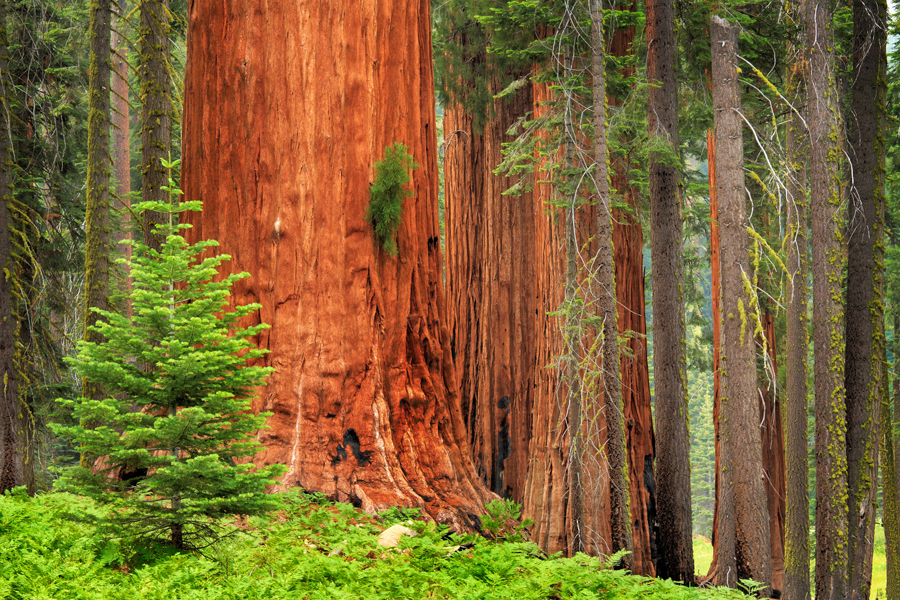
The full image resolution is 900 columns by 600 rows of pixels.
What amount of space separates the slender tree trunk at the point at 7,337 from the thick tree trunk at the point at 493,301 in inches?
265

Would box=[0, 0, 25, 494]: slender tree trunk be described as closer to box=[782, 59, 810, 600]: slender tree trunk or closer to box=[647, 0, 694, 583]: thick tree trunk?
box=[647, 0, 694, 583]: thick tree trunk

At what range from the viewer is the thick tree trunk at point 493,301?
12.3 m

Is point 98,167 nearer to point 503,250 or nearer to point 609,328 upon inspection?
point 503,250

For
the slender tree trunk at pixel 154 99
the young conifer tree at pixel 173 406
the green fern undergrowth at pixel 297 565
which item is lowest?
the green fern undergrowth at pixel 297 565

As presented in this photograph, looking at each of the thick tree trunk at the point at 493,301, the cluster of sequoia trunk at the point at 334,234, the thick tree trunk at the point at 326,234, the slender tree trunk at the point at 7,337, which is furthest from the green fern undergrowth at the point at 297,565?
the thick tree trunk at the point at 493,301

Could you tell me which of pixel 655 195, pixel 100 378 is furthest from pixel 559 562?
pixel 655 195

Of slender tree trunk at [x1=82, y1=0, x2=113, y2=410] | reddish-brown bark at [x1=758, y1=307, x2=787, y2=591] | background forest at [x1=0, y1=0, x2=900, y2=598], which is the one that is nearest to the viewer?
background forest at [x1=0, y1=0, x2=900, y2=598]

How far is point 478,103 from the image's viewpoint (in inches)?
517

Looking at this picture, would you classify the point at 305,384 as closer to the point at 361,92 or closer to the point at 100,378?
the point at 100,378

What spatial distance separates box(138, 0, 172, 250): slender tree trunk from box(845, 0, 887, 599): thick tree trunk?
9.84 m

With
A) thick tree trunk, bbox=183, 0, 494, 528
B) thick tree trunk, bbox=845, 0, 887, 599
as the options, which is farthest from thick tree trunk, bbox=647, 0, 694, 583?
thick tree trunk, bbox=183, 0, 494, 528

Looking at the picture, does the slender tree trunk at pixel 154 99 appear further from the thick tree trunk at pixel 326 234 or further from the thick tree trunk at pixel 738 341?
the thick tree trunk at pixel 738 341

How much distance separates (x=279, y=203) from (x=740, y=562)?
701 centimetres

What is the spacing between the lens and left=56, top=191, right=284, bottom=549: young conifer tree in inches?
167
